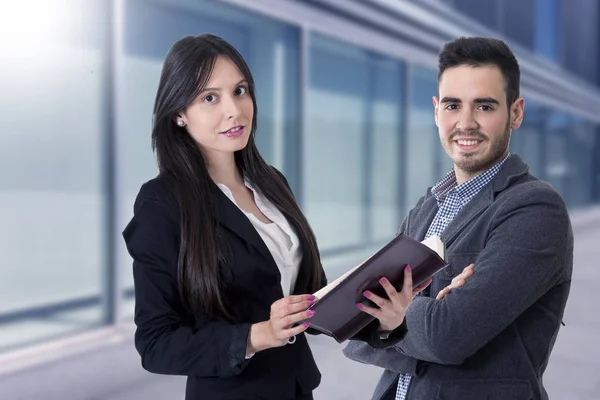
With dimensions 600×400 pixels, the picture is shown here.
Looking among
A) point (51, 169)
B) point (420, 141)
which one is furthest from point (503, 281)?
point (420, 141)

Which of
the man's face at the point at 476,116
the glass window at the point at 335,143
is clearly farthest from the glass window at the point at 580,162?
the man's face at the point at 476,116

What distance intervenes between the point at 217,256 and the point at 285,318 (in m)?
0.21

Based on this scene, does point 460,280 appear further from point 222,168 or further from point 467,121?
point 222,168

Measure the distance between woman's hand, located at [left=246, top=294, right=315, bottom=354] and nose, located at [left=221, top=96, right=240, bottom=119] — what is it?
0.41 meters

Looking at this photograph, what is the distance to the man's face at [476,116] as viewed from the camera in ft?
4.56

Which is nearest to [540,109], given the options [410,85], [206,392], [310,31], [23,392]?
[410,85]

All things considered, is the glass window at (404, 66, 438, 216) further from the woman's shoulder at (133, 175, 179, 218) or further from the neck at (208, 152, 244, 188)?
the woman's shoulder at (133, 175, 179, 218)

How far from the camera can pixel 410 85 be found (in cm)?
722

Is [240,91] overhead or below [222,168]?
overhead

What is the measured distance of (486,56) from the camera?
1381mm

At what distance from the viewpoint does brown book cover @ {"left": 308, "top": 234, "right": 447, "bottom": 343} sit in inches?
43.2

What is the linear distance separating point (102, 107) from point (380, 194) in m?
3.86

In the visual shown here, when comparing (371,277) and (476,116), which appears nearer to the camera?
(371,277)

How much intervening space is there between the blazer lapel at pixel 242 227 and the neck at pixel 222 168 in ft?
0.36
